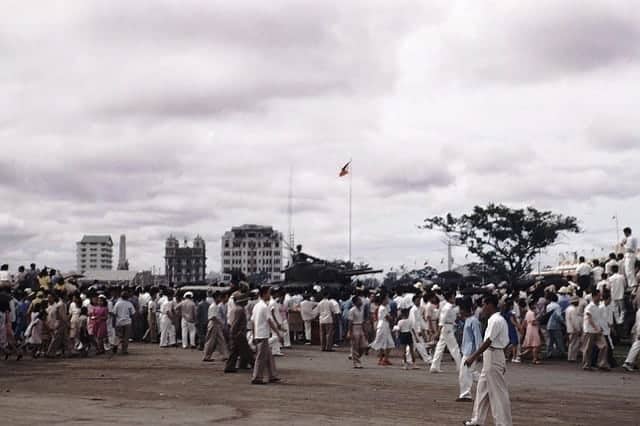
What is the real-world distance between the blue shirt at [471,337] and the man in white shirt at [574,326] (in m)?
9.22

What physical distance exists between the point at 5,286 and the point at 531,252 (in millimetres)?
45997

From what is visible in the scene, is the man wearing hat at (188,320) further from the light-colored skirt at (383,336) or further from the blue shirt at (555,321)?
the blue shirt at (555,321)

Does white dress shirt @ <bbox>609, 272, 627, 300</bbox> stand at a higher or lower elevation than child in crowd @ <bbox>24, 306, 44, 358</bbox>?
higher

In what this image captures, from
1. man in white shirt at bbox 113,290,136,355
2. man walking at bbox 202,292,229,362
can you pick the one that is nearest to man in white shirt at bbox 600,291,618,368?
man walking at bbox 202,292,229,362

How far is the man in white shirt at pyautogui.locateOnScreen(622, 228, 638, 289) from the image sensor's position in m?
26.2

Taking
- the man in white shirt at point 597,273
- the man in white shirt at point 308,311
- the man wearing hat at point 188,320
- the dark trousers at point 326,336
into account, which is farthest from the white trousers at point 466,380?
the man in white shirt at point 308,311

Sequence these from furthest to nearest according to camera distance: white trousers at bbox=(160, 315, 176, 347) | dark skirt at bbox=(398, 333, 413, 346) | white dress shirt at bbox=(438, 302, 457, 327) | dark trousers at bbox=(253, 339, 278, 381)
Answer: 1. white trousers at bbox=(160, 315, 176, 347)
2. dark skirt at bbox=(398, 333, 413, 346)
3. white dress shirt at bbox=(438, 302, 457, 327)
4. dark trousers at bbox=(253, 339, 278, 381)

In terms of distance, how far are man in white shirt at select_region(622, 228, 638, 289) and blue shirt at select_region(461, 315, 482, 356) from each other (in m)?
13.3

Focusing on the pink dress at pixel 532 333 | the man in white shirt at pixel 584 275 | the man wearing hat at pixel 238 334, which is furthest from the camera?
the man in white shirt at pixel 584 275

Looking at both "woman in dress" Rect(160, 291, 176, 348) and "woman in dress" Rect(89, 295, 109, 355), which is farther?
"woman in dress" Rect(160, 291, 176, 348)

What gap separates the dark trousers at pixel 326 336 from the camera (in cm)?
2688

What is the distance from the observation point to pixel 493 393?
464 inches

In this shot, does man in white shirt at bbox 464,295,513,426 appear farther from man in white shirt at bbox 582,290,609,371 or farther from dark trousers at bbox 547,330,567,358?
dark trousers at bbox 547,330,567,358

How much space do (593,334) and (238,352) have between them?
29.1ft
